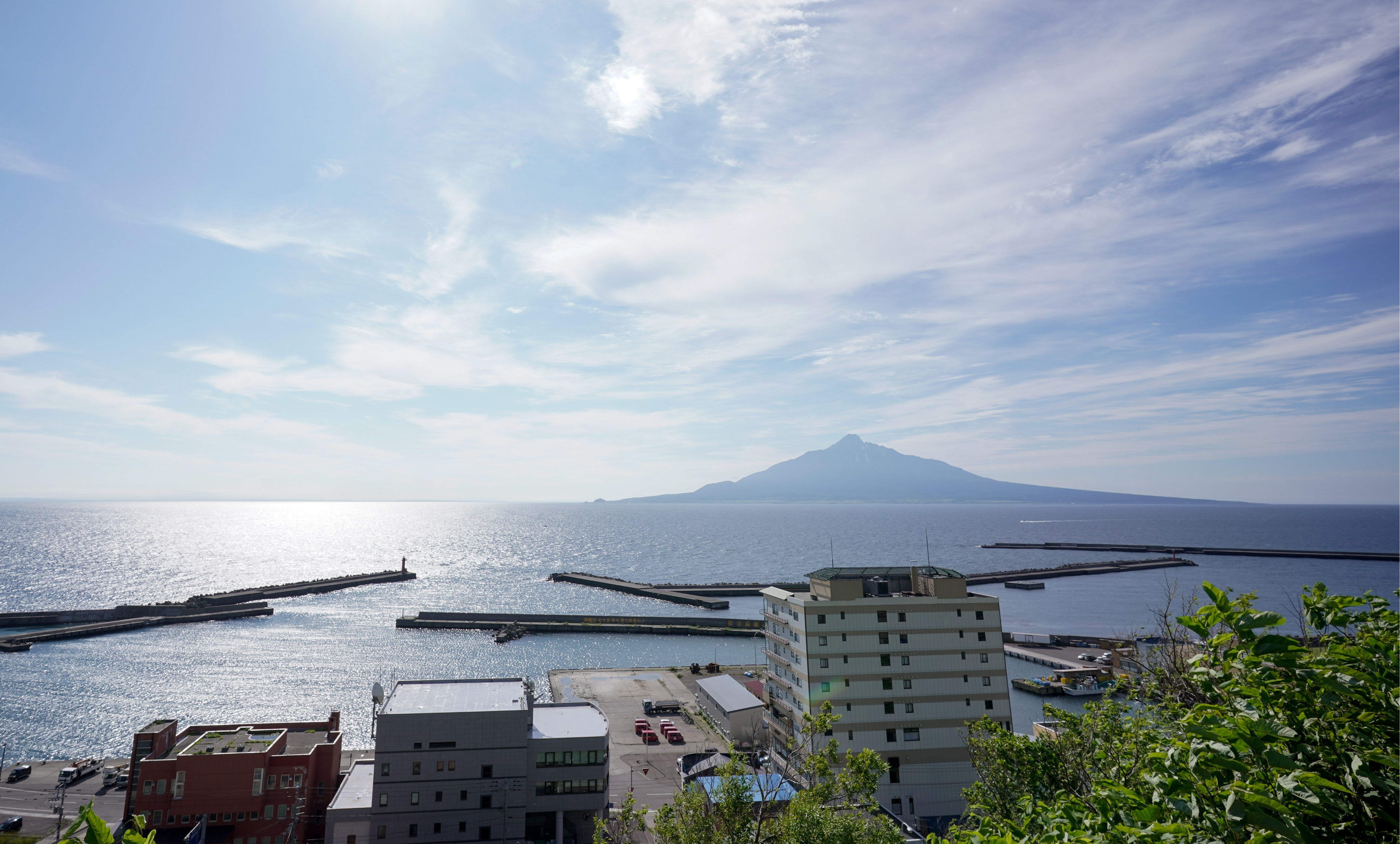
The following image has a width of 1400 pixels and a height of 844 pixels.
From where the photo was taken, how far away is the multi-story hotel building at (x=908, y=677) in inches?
1523

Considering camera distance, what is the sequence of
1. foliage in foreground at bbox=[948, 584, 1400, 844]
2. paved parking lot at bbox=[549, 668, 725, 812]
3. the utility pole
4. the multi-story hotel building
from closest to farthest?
foliage in foreground at bbox=[948, 584, 1400, 844], the utility pole, the multi-story hotel building, paved parking lot at bbox=[549, 668, 725, 812]

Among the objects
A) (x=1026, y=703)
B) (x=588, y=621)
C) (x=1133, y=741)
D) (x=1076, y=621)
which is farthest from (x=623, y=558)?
Result: (x=1133, y=741)

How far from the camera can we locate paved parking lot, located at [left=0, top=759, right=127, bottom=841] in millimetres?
40562

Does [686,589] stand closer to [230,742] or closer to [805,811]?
[230,742]

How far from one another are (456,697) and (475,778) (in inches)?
187

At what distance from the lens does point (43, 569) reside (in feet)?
480

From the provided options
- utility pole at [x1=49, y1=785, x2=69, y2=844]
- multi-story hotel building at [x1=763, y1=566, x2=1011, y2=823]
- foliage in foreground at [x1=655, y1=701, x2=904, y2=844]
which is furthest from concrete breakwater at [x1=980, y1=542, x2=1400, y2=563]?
utility pole at [x1=49, y1=785, x2=69, y2=844]

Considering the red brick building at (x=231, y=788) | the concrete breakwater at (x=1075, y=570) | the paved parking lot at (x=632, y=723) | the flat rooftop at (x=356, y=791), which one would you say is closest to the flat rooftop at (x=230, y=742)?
the red brick building at (x=231, y=788)

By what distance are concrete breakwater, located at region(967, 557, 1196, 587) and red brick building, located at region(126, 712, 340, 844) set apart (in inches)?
4882

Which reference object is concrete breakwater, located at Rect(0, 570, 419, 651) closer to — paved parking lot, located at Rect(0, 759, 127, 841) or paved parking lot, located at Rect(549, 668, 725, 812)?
paved parking lot, located at Rect(0, 759, 127, 841)

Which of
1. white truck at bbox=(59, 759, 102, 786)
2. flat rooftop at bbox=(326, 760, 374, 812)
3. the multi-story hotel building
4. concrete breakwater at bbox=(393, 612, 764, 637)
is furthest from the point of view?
concrete breakwater at bbox=(393, 612, 764, 637)

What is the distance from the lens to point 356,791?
35594mm

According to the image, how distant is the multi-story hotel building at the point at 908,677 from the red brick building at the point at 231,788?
27064 millimetres

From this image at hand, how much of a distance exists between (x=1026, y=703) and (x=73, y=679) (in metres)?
99.5
